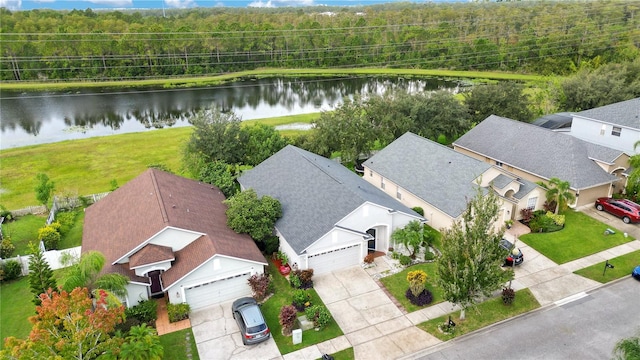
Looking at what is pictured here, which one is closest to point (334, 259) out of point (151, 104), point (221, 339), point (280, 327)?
point (280, 327)

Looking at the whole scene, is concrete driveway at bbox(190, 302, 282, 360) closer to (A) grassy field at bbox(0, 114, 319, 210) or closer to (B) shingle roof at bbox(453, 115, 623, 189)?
(A) grassy field at bbox(0, 114, 319, 210)

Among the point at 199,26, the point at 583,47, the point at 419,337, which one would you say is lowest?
the point at 419,337

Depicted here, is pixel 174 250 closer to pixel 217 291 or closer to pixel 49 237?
pixel 217 291

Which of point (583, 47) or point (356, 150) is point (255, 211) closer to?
point (356, 150)

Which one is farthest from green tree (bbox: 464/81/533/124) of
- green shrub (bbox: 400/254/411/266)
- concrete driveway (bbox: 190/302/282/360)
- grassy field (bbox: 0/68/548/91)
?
grassy field (bbox: 0/68/548/91)

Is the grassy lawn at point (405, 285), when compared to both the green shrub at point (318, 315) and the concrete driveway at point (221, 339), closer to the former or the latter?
the green shrub at point (318, 315)

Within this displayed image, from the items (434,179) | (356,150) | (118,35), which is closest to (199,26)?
(118,35)

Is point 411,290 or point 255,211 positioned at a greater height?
point 255,211
